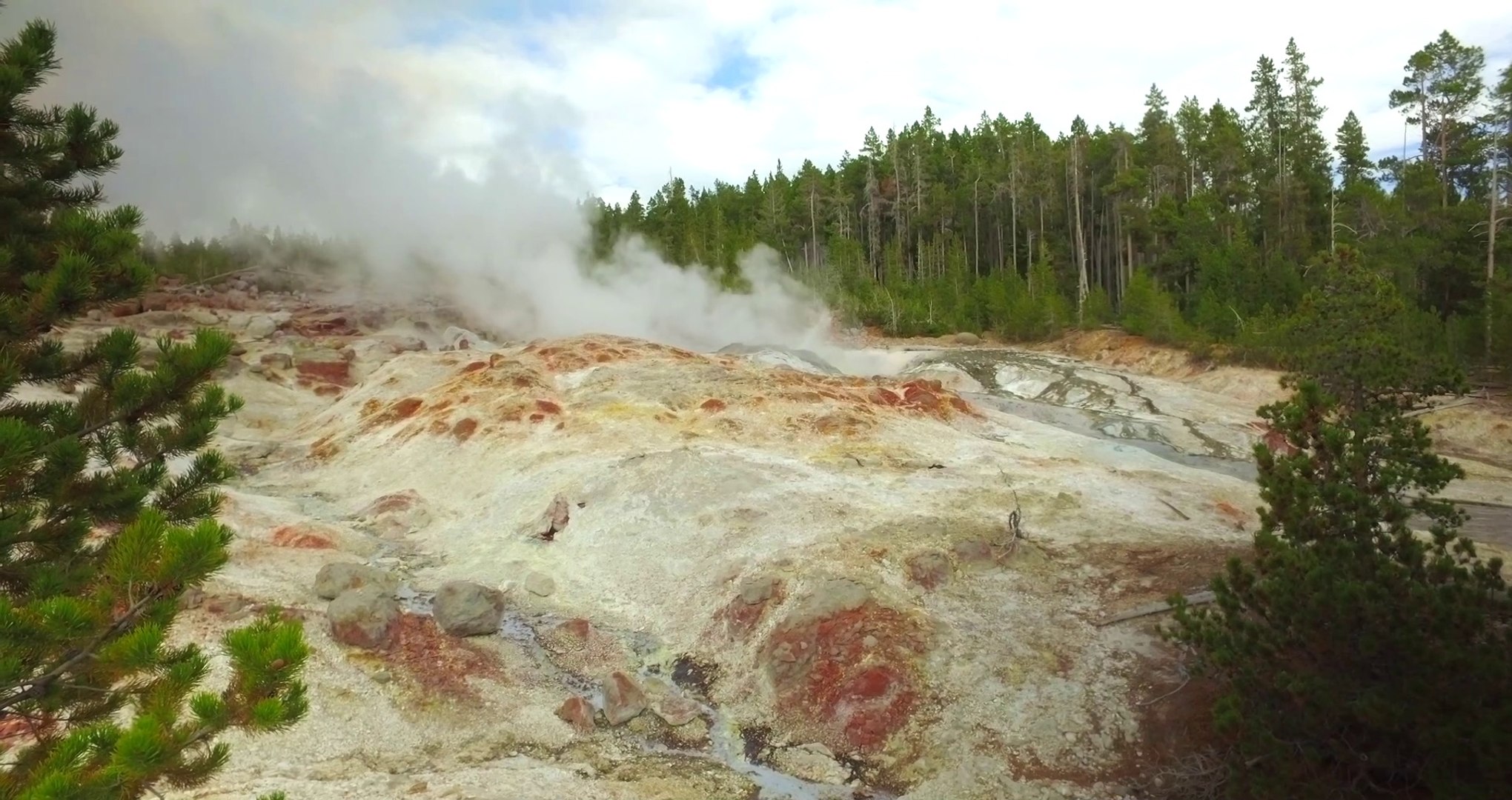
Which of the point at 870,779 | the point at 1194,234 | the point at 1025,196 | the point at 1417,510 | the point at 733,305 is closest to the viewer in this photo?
the point at 1417,510

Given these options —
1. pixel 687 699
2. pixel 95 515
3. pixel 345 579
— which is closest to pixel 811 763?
pixel 687 699

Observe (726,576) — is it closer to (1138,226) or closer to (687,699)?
(687,699)

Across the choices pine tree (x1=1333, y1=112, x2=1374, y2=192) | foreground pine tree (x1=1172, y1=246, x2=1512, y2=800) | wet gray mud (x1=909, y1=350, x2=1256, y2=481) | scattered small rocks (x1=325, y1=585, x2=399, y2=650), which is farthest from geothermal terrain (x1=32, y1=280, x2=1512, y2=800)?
pine tree (x1=1333, y1=112, x2=1374, y2=192)

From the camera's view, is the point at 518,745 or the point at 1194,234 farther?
the point at 1194,234

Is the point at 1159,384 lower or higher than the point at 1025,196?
lower

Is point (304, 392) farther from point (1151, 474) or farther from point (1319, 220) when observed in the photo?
point (1319, 220)

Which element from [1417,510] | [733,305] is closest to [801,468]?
[1417,510]

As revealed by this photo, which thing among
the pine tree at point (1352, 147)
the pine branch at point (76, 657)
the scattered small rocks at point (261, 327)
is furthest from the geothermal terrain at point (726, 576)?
the pine tree at point (1352, 147)
